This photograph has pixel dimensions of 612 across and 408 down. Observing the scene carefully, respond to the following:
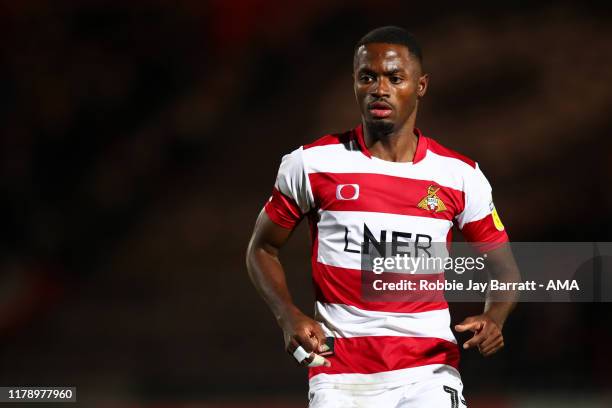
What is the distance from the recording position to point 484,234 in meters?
2.99

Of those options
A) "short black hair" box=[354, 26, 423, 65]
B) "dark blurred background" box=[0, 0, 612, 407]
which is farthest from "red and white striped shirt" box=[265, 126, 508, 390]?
"dark blurred background" box=[0, 0, 612, 407]

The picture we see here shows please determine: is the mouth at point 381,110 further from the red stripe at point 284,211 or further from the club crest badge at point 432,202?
the red stripe at point 284,211

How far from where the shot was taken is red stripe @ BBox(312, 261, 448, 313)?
2758 mm

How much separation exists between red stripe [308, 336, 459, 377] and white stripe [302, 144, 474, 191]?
1.67 feet

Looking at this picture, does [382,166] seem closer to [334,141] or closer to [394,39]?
[334,141]

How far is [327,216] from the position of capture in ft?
9.37

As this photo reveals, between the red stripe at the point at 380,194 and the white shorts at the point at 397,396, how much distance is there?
52 centimetres

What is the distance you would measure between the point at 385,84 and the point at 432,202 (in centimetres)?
39

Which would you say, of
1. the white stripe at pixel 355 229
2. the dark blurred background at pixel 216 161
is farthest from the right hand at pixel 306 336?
the dark blurred background at pixel 216 161

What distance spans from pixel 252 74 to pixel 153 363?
184 cm

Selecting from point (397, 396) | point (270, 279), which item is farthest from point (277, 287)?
point (397, 396)

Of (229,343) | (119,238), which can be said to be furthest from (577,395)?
(119,238)

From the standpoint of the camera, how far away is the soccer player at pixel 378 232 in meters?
2.70

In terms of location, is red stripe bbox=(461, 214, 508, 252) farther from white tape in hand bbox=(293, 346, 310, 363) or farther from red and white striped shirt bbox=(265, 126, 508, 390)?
white tape in hand bbox=(293, 346, 310, 363)
